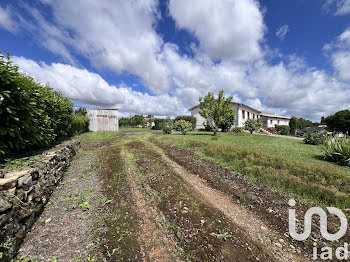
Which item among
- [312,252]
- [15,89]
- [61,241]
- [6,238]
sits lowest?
[312,252]

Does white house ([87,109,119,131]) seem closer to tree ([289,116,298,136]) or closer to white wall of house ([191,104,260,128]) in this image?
white wall of house ([191,104,260,128])

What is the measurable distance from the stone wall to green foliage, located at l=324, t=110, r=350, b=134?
4714cm

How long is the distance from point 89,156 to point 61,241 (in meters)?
5.12

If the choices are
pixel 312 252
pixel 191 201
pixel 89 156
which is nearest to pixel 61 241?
pixel 191 201

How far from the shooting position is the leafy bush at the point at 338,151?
5773mm

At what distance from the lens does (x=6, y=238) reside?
1.78 metres

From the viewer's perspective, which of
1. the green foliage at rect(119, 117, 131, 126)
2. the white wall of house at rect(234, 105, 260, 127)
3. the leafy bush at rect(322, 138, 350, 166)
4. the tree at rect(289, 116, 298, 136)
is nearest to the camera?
the leafy bush at rect(322, 138, 350, 166)

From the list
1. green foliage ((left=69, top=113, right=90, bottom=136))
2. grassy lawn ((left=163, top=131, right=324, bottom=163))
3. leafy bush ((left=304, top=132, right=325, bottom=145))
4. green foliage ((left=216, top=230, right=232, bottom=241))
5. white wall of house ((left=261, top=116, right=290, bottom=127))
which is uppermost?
white wall of house ((left=261, top=116, right=290, bottom=127))

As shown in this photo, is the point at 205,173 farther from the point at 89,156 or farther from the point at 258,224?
the point at 89,156

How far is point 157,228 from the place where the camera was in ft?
8.30

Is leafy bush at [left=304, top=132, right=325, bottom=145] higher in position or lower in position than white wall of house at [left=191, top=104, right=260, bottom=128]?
lower

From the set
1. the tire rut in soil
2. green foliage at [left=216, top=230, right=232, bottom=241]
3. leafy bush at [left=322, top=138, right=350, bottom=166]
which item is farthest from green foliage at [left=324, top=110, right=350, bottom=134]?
green foliage at [left=216, top=230, right=232, bottom=241]

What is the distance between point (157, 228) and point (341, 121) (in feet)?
157

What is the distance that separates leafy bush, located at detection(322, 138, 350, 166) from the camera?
5.77m
